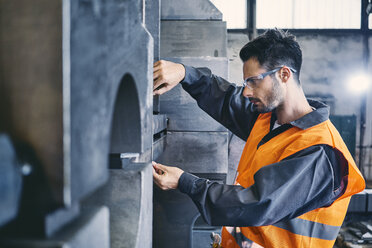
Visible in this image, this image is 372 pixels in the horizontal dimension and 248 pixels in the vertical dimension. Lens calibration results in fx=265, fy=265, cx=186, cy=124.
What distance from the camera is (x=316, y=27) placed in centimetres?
482

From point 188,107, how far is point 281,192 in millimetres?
1087

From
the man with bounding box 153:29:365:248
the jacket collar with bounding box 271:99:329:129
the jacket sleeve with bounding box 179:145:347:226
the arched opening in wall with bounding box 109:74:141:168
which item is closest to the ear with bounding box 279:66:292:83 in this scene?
the man with bounding box 153:29:365:248

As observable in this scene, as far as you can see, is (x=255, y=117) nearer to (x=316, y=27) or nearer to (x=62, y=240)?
(x=62, y=240)

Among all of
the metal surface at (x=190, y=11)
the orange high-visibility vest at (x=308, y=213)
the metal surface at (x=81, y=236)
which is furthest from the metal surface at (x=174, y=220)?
the metal surface at (x=81, y=236)

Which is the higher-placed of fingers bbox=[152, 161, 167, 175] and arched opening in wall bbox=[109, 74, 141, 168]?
arched opening in wall bbox=[109, 74, 141, 168]

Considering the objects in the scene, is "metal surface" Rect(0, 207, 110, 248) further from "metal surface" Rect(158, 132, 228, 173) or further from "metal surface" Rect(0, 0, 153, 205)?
"metal surface" Rect(158, 132, 228, 173)

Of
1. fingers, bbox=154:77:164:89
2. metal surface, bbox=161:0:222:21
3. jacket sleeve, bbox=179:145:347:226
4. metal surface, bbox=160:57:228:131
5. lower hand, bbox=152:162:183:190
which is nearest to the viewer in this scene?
jacket sleeve, bbox=179:145:347:226

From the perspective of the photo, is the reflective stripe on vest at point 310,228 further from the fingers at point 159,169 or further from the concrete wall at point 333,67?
the concrete wall at point 333,67

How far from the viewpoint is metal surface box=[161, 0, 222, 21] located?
84.0 inches

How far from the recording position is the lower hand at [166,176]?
1.23m

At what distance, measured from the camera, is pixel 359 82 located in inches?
187

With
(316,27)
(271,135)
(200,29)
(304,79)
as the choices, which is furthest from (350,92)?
(271,135)

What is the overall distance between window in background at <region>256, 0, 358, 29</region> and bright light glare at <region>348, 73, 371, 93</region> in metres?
0.91

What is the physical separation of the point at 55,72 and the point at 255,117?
157 cm
